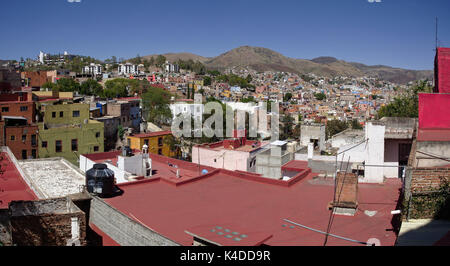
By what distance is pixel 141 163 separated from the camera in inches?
562

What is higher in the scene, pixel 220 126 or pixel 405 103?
pixel 405 103

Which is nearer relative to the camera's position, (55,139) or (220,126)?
(55,139)

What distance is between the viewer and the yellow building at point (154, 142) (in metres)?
28.4

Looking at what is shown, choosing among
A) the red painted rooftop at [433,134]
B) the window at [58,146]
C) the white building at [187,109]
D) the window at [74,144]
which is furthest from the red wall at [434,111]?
the white building at [187,109]

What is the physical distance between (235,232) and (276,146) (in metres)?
9.51

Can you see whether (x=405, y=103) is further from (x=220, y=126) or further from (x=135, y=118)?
(x=135, y=118)

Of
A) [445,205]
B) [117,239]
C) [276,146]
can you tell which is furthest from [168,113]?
[445,205]

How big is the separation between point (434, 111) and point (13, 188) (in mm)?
11466

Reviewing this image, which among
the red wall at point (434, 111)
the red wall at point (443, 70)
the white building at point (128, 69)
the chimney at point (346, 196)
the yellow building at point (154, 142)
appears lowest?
the yellow building at point (154, 142)

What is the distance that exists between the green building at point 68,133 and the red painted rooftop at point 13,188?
10364 mm

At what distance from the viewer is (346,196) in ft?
28.7

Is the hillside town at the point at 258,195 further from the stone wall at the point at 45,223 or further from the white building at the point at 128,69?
the white building at the point at 128,69

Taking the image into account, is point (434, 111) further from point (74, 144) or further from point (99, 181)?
point (74, 144)

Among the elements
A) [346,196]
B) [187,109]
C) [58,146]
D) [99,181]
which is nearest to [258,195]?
[346,196]
